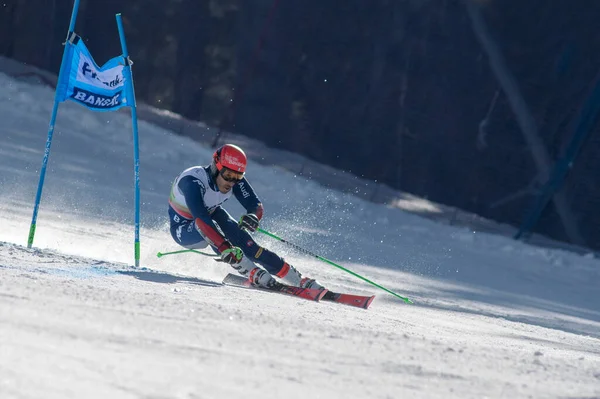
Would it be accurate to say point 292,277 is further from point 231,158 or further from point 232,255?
point 231,158

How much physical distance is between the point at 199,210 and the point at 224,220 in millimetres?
490

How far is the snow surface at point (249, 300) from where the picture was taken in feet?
11.3

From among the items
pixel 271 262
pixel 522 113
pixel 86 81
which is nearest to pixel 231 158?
pixel 271 262

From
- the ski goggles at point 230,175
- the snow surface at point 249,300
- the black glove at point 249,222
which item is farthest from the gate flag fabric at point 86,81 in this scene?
the black glove at point 249,222

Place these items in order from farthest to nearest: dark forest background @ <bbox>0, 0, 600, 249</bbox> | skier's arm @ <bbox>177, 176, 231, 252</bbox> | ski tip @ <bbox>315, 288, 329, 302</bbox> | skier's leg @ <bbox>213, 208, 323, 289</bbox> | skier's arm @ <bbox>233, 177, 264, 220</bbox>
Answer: dark forest background @ <bbox>0, 0, 600, 249</bbox> < skier's arm @ <bbox>233, 177, 264, 220</bbox> < skier's leg @ <bbox>213, 208, 323, 289</bbox> < skier's arm @ <bbox>177, 176, 231, 252</bbox> < ski tip @ <bbox>315, 288, 329, 302</bbox>

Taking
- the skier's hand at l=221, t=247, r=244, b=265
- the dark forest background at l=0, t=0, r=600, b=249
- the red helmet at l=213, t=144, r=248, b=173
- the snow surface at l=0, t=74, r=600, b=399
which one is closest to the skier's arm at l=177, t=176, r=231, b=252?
the skier's hand at l=221, t=247, r=244, b=265

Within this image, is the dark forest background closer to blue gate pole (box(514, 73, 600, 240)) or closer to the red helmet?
blue gate pole (box(514, 73, 600, 240))

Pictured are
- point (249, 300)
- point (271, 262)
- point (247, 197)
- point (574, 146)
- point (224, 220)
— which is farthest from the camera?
point (574, 146)

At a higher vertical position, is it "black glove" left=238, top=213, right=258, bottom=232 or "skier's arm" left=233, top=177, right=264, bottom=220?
"skier's arm" left=233, top=177, right=264, bottom=220

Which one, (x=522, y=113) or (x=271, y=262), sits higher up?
(x=522, y=113)

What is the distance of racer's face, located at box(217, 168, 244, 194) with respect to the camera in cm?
771

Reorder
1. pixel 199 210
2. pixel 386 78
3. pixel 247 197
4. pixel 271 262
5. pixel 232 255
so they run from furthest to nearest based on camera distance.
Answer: pixel 386 78, pixel 247 197, pixel 271 262, pixel 199 210, pixel 232 255

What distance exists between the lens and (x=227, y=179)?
7.74 meters

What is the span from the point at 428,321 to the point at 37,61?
953 centimetres
